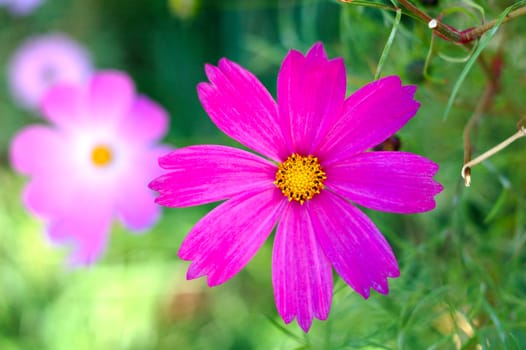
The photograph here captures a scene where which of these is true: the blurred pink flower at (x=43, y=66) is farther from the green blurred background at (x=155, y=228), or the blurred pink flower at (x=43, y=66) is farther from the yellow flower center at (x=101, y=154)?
the yellow flower center at (x=101, y=154)

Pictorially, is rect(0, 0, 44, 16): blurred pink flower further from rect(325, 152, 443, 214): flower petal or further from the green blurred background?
rect(325, 152, 443, 214): flower petal

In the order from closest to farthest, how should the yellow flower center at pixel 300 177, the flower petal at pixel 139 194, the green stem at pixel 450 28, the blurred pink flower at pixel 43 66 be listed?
the green stem at pixel 450 28, the yellow flower center at pixel 300 177, the flower petal at pixel 139 194, the blurred pink flower at pixel 43 66

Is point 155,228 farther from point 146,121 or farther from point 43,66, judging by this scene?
point 43,66

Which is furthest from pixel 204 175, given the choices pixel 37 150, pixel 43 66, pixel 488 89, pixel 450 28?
pixel 43 66

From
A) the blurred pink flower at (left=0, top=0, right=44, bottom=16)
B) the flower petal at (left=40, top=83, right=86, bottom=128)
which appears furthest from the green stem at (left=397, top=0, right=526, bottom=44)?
the blurred pink flower at (left=0, top=0, right=44, bottom=16)

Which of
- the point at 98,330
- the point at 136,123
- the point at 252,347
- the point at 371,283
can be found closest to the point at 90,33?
the point at 136,123

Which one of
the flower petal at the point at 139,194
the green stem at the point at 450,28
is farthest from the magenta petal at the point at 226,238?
the flower petal at the point at 139,194

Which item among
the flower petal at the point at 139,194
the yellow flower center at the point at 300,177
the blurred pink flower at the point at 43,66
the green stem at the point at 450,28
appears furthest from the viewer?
the blurred pink flower at the point at 43,66

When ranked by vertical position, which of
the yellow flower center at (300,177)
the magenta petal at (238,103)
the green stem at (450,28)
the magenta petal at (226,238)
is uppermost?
the green stem at (450,28)
